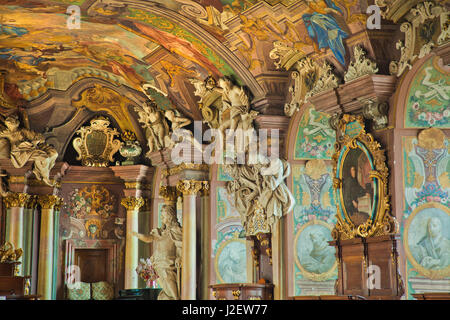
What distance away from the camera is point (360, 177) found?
1104 centimetres

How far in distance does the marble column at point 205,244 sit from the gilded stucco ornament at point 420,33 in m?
7.32

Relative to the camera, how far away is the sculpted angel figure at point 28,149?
62.3 ft

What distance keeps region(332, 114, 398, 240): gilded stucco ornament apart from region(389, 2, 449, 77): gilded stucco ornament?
1124mm

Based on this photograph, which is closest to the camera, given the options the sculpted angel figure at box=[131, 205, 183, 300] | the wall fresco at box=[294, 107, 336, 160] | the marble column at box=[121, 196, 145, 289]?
the wall fresco at box=[294, 107, 336, 160]

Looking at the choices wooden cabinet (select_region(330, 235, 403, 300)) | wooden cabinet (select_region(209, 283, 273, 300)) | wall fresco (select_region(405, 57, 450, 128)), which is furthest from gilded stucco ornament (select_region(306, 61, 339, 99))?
wooden cabinet (select_region(209, 283, 273, 300))

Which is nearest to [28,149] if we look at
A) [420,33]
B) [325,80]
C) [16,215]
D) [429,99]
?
[16,215]

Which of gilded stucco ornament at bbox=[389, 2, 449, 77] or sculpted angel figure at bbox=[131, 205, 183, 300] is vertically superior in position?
gilded stucco ornament at bbox=[389, 2, 449, 77]

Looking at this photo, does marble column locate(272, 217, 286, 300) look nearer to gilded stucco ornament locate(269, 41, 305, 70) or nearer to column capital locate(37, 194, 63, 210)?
gilded stucco ornament locate(269, 41, 305, 70)

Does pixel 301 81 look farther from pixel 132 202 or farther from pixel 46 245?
A: pixel 46 245

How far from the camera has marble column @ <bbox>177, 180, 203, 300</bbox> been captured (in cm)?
1647

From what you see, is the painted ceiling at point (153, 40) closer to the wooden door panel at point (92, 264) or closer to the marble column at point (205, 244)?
the marble column at point (205, 244)
